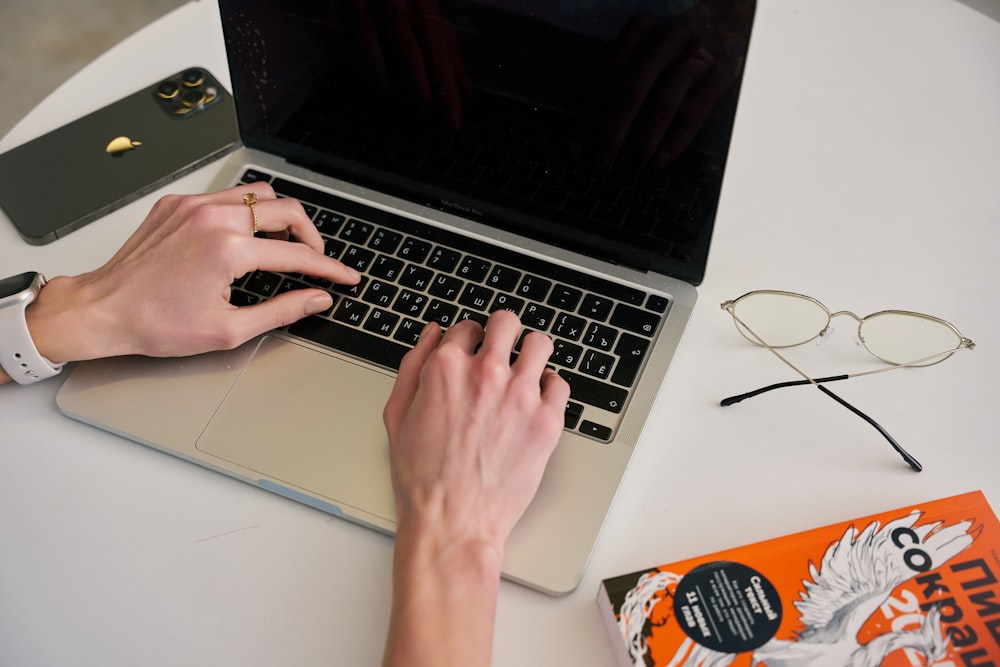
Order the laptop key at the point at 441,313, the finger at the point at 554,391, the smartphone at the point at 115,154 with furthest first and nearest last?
the smartphone at the point at 115,154 → the laptop key at the point at 441,313 → the finger at the point at 554,391

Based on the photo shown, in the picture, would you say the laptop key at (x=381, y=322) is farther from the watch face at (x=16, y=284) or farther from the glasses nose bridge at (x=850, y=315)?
the glasses nose bridge at (x=850, y=315)

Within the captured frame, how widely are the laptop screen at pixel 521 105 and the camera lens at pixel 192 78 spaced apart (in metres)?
0.14

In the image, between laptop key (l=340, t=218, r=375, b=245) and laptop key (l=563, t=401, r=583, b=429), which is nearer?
laptop key (l=563, t=401, r=583, b=429)

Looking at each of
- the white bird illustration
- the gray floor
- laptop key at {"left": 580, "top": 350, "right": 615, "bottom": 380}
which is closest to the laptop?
laptop key at {"left": 580, "top": 350, "right": 615, "bottom": 380}

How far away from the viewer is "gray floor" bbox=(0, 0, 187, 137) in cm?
212

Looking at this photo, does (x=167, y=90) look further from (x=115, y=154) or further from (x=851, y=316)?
(x=851, y=316)

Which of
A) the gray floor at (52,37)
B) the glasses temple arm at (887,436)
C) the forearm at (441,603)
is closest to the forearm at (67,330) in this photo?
the forearm at (441,603)

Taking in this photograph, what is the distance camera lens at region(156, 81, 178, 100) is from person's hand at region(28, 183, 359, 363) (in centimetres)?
25

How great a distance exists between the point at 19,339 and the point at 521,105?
0.51 metres

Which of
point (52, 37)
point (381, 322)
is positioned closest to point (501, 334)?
point (381, 322)

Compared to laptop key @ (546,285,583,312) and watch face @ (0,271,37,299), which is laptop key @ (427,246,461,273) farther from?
watch face @ (0,271,37,299)

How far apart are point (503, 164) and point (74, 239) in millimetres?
474

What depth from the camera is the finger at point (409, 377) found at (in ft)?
2.63

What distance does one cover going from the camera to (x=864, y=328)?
0.90 meters
